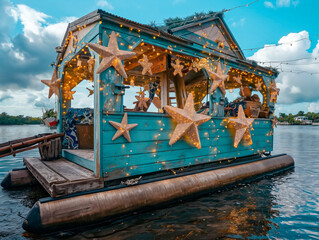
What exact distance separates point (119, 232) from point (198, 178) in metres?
2.63

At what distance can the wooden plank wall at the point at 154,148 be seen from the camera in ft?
14.3

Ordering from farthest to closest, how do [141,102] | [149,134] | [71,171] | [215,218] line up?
[141,102] → [149,134] → [71,171] → [215,218]

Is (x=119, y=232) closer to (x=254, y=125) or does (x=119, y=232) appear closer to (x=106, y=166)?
(x=106, y=166)

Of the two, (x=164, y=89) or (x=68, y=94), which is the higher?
(x=164, y=89)

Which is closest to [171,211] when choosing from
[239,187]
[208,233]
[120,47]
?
[208,233]

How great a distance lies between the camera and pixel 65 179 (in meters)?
3.97

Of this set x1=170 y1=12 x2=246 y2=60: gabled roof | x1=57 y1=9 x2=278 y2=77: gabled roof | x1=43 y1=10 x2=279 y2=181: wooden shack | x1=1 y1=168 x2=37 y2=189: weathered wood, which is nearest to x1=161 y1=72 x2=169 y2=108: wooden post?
x1=43 y1=10 x2=279 y2=181: wooden shack

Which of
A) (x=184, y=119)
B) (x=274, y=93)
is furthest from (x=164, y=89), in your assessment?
(x=274, y=93)

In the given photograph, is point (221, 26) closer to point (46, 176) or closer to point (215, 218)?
point (215, 218)

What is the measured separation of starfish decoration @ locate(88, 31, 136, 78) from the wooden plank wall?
1.00 metres

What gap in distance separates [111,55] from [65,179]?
2.60 metres

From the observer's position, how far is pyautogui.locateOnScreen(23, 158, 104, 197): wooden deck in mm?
3699

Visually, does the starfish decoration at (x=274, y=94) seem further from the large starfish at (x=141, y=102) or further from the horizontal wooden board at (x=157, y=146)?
the large starfish at (x=141, y=102)

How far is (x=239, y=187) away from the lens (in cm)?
662
